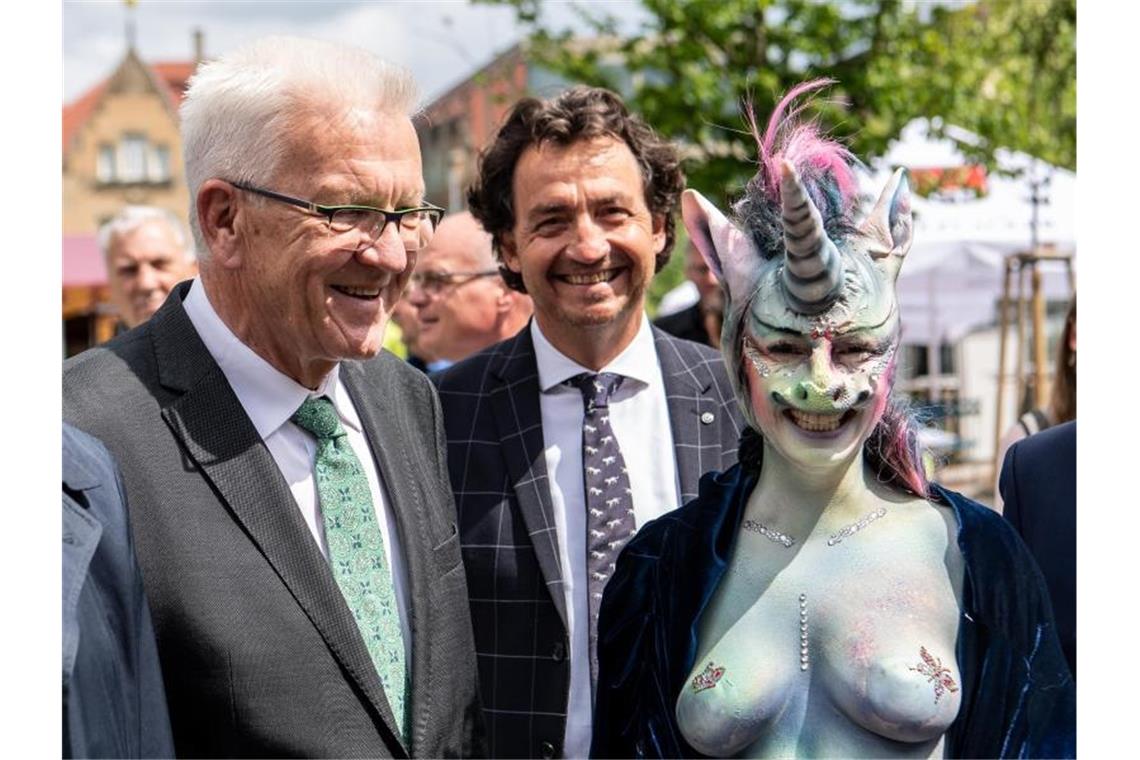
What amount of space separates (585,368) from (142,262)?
3.14 metres

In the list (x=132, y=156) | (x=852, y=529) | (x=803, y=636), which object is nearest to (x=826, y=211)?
(x=852, y=529)

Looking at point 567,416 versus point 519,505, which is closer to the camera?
point 519,505

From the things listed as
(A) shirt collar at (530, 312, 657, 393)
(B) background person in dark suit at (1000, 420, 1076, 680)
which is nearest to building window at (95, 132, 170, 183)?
(A) shirt collar at (530, 312, 657, 393)

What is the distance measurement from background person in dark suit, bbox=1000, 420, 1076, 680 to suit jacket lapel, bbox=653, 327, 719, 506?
726mm

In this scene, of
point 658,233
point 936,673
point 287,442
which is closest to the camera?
point 936,673

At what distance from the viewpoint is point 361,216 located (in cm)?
260

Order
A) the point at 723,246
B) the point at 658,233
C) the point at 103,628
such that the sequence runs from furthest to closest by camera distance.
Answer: the point at 658,233 → the point at 723,246 → the point at 103,628

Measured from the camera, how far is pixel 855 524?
2.35 meters

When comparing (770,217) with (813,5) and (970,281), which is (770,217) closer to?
(813,5)

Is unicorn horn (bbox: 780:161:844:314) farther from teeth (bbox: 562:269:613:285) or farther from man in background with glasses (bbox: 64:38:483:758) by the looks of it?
teeth (bbox: 562:269:613:285)

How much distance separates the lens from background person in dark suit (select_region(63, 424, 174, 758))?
6.44 ft

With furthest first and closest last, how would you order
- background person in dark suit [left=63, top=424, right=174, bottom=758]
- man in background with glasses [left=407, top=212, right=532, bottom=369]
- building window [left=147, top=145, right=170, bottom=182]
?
building window [left=147, top=145, right=170, bottom=182] < man in background with glasses [left=407, top=212, right=532, bottom=369] < background person in dark suit [left=63, top=424, right=174, bottom=758]

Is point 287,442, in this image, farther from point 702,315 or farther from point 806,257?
point 702,315

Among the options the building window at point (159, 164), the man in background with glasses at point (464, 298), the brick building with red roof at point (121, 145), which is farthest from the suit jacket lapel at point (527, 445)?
the building window at point (159, 164)
